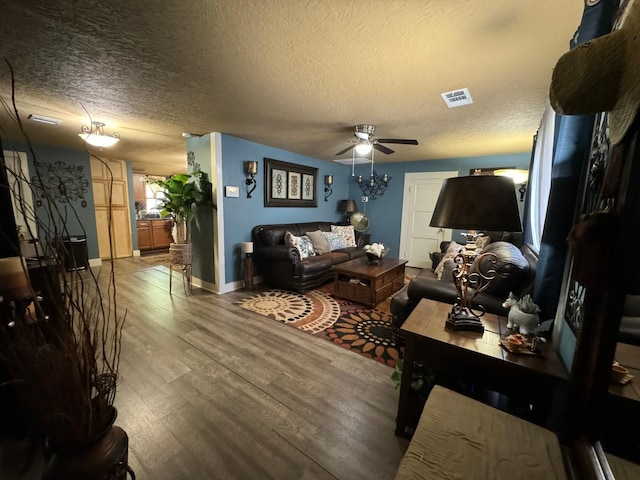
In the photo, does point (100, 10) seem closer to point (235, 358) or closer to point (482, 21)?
point (482, 21)

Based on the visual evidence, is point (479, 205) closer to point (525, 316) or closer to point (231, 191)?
point (525, 316)

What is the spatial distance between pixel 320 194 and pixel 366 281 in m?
2.82

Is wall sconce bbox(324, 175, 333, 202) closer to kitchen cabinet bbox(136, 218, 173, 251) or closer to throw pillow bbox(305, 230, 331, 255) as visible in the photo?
throw pillow bbox(305, 230, 331, 255)

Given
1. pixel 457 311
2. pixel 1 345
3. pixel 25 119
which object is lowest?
pixel 457 311

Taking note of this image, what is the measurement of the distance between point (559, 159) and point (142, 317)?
3751 millimetres

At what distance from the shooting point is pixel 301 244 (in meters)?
4.06

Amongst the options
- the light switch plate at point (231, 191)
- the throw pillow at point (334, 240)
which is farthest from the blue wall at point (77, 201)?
the throw pillow at point (334, 240)

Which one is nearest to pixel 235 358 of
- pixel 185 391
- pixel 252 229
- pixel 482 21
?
pixel 185 391

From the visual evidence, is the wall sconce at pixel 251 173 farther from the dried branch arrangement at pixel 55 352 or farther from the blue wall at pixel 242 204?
the dried branch arrangement at pixel 55 352

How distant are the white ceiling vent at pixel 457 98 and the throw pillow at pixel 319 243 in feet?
8.88

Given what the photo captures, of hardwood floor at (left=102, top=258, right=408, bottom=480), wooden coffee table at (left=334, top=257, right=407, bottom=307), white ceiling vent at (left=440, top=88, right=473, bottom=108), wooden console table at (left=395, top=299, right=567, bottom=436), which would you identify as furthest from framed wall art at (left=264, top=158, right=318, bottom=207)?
wooden console table at (left=395, top=299, right=567, bottom=436)

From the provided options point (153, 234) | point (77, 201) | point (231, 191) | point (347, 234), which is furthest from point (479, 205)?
point (153, 234)

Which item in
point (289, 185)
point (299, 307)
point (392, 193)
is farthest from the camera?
point (392, 193)

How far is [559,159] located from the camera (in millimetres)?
1160
